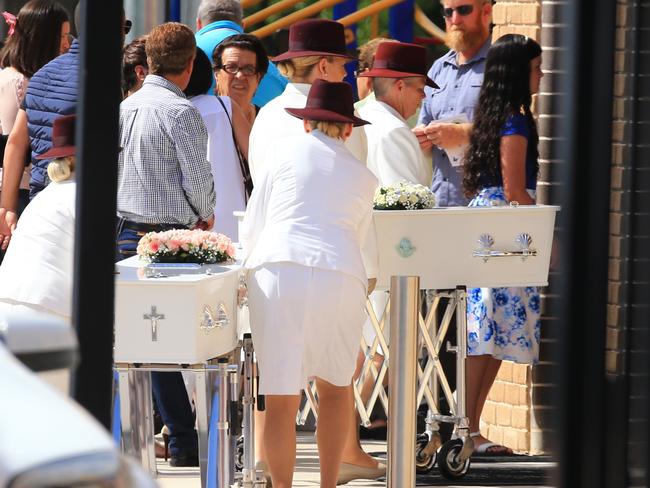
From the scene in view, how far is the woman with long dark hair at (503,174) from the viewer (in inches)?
276

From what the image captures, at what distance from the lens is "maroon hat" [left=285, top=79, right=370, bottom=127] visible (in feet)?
18.5

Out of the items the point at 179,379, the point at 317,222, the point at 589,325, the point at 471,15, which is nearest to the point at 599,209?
the point at 589,325

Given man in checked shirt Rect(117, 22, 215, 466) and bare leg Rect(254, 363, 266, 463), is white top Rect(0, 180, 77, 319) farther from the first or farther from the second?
bare leg Rect(254, 363, 266, 463)

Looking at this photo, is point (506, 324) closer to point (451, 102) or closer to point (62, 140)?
point (451, 102)

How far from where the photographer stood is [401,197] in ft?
21.3

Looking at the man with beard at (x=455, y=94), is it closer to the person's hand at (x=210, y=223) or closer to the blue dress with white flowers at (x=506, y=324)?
the blue dress with white flowers at (x=506, y=324)

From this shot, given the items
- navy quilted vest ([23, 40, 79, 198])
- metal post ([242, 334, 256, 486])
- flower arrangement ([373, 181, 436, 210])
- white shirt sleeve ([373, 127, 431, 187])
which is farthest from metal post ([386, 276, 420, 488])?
navy quilted vest ([23, 40, 79, 198])

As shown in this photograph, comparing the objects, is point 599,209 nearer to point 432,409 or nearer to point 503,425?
point 432,409

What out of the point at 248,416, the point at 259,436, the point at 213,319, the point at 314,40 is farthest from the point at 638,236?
the point at 314,40

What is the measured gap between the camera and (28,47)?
694 cm

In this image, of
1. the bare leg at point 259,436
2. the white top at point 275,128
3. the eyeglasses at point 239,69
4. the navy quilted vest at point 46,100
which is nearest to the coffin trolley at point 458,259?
the white top at point 275,128

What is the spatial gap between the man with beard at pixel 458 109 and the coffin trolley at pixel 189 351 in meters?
1.82

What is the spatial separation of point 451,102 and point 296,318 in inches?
93.5

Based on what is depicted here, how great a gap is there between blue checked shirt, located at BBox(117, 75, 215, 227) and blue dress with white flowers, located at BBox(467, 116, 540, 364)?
65.3 inches
